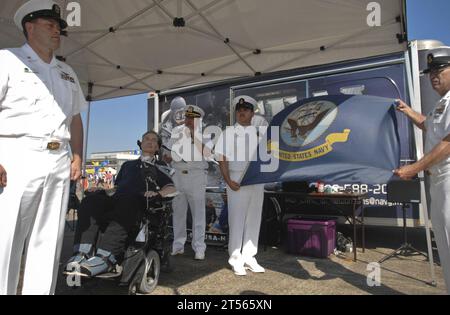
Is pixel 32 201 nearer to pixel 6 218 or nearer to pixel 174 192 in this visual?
pixel 6 218

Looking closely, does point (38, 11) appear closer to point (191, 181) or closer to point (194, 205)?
point (191, 181)

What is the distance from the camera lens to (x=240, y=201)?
3.99 meters

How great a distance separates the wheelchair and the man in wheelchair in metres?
0.06

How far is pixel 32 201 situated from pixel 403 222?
4.92 m

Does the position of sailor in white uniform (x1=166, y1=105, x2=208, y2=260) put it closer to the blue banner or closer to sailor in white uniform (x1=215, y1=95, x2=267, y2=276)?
sailor in white uniform (x1=215, y1=95, x2=267, y2=276)

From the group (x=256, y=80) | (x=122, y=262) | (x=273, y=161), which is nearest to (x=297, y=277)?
(x=273, y=161)

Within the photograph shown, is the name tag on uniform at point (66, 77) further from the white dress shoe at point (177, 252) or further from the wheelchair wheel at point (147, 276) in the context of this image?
the white dress shoe at point (177, 252)

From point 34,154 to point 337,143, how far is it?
8.70ft

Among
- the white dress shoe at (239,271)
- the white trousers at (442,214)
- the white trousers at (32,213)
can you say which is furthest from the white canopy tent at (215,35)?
the white dress shoe at (239,271)

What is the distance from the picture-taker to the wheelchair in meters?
2.85

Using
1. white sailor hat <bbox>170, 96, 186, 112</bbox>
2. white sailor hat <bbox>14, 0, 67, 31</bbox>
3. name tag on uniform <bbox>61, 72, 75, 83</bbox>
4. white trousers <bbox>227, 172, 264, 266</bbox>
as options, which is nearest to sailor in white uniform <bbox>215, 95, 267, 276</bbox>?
white trousers <bbox>227, 172, 264, 266</bbox>

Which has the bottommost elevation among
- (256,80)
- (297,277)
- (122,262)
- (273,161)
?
(297,277)
